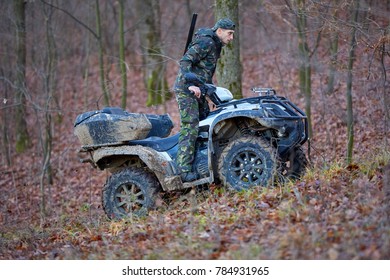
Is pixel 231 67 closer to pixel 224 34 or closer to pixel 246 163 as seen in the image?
pixel 224 34

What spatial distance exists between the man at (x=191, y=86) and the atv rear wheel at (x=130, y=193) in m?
0.53

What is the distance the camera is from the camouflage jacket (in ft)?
28.5

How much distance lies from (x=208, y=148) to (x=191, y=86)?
0.91m

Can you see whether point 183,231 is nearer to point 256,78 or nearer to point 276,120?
point 276,120

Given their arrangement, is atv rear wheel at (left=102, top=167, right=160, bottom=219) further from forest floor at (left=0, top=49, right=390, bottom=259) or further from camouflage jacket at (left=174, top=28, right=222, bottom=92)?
camouflage jacket at (left=174, top=28, right=222, bottom=92)

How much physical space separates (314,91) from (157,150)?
29.0 ft

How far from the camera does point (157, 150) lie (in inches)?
358

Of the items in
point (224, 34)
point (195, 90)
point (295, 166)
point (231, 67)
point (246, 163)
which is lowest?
point (295, 166)

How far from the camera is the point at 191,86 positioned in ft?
27.9

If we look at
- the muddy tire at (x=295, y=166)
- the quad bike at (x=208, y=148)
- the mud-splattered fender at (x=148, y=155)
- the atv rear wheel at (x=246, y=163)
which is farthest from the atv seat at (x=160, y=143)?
the muddy tire at (x=295, y=166)

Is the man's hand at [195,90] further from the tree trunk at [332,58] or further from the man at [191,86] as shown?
the tree trunk at [332,58]

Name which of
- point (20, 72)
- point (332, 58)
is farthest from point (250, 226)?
point (20, 72)

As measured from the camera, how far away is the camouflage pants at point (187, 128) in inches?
340

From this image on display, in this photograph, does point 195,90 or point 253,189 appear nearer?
point 253,189
